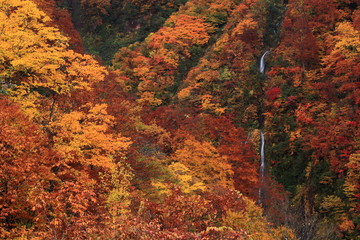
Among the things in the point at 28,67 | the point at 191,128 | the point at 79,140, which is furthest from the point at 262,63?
the point at 79,140

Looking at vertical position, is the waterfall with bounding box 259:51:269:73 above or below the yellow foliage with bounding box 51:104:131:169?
above

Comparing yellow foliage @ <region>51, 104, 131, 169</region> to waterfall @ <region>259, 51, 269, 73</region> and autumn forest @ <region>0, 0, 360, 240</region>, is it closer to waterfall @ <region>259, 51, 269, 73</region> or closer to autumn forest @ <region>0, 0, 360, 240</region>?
autumn forest @ <region>0, 0, 360, 240</region>

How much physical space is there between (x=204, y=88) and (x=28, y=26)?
2611 cm

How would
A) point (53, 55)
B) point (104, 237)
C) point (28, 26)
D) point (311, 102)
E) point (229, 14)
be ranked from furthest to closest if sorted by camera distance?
point (229, 14) → point (311, 102) → point (28, 26) → point (53, 55) → point (104, 237)

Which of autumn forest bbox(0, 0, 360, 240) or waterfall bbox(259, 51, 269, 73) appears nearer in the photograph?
autumn forest bbox(0, 0, 360, 240)

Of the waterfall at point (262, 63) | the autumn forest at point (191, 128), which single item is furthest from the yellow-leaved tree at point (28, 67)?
the waterfall at point (262, 63)

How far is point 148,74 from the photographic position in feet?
163

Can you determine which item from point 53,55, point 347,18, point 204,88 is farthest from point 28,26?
point 347,18

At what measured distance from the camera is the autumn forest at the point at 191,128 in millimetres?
12023

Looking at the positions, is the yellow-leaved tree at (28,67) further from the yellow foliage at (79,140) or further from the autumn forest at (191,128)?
the yellow foliage at (79,140)

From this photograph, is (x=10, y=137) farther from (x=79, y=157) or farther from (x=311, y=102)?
(x=311, y=102)

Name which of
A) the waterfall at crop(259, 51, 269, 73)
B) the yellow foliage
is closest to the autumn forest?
the yellow foliage

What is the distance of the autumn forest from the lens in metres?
12.0

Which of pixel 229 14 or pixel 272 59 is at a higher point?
pixel 229 14
